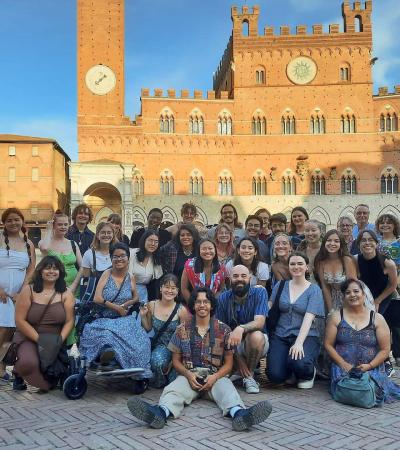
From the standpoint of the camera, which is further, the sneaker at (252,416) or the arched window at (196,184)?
the arched window at (196,184)

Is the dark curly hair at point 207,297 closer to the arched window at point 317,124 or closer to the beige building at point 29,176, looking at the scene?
the arched window at point 317,124

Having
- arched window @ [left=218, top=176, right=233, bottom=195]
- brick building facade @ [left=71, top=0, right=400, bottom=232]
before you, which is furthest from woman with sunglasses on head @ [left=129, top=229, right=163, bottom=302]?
arched window @ [left=218, top=176, right=233, bottom=195]

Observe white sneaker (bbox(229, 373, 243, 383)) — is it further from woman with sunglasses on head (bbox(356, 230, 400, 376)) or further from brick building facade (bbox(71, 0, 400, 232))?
brick building facade (bbox(71, 0, 400, 232))

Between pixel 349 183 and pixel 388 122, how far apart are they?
18.2 feet

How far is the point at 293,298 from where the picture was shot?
229 inches

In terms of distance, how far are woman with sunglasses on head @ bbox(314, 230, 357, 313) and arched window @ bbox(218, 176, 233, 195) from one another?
30.0 meters

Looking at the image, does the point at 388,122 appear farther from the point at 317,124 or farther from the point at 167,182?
the point at 167,182

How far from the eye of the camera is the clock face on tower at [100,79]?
3500 centimetres

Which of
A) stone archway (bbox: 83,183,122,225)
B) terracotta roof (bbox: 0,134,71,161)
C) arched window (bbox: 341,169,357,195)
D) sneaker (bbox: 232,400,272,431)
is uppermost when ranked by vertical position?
terracotta roof (bbox: 0,134,71,161)

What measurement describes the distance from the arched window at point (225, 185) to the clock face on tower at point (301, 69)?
8.96m

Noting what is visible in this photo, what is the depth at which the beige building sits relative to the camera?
126 ft

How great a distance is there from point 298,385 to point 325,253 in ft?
5.42

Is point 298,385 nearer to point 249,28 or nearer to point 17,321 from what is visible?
point 17,321

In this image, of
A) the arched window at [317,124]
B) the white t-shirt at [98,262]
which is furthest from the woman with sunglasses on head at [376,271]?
the arched window at [317,124]
